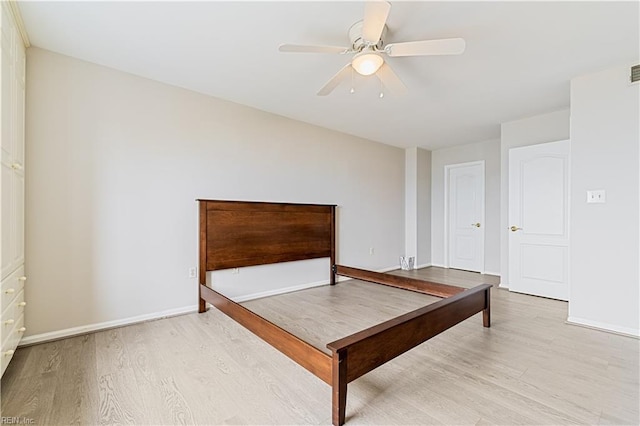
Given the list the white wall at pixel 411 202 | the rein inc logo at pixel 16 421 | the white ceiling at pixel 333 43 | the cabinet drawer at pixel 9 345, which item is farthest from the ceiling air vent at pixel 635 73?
the cabinet drawer at pixel 9 345

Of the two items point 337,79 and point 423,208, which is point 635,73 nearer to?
point 337,79

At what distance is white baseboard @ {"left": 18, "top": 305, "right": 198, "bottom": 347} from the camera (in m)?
2.48

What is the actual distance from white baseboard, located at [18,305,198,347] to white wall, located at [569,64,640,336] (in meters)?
4.07

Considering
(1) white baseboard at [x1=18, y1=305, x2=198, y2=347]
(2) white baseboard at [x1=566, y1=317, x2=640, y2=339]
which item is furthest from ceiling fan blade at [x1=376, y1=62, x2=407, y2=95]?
(1) white baseboard at [x1=18, y1=305, x2=198, y2=347]

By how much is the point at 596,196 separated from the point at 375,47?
2.62 meters

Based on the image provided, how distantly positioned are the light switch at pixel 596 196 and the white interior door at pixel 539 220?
36.0 inches

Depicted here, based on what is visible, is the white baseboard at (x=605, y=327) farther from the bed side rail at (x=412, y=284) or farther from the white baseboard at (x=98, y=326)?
the white baseboard at (x=98, y=326)

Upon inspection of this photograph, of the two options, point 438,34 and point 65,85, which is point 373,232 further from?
point 65,85

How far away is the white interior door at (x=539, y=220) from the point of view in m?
3.75

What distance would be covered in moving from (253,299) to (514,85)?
12.6 ft

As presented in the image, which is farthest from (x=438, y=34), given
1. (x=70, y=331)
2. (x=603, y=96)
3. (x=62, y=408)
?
(x=70, y=331)

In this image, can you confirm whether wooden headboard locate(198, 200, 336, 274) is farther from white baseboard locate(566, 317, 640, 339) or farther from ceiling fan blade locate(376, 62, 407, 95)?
white baseboard locate(566, 317, 640, 339)

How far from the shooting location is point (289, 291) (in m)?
4.14

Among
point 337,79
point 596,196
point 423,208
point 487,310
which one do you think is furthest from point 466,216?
point 337,79
